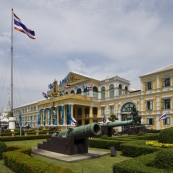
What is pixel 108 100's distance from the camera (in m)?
41.9

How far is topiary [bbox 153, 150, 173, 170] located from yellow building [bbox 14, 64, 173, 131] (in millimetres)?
24882

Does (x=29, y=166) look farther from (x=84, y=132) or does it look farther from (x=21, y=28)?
(x=21, y=28)

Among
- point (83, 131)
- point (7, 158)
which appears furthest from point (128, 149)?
point (7, 158)

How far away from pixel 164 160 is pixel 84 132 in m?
4.27

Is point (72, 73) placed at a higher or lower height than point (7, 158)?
higher

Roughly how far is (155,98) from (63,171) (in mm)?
29675

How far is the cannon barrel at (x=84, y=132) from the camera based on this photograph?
9.60m

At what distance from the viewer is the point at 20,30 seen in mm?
23141

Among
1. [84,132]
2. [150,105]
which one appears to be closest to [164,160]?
[84,132]

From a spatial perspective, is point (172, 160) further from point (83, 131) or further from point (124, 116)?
point (124, 116)

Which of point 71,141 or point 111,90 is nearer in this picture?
point 71,141

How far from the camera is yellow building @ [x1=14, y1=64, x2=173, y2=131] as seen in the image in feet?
107

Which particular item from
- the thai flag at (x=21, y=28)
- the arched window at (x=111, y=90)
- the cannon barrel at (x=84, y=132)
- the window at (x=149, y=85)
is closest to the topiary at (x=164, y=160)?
the cannon barrel at (x=84, y=132)

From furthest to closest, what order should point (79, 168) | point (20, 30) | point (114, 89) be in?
point (114, 89), point (20, 30), point (79, 168)
